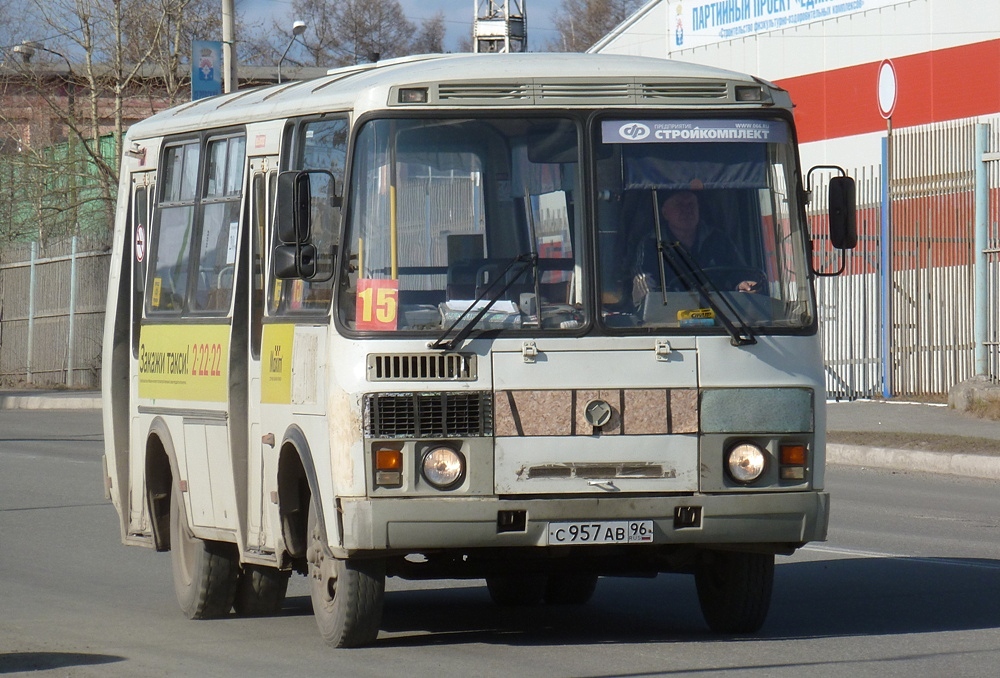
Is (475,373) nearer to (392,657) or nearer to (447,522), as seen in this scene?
(447,522)

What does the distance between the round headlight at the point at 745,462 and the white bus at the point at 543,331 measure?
12mm

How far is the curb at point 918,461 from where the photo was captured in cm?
1623

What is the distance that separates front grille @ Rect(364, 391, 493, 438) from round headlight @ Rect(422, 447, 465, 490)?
74mm

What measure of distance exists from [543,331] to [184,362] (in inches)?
94.5

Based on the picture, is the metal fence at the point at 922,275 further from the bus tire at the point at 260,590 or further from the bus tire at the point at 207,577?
the bus tire at the point at 207,577

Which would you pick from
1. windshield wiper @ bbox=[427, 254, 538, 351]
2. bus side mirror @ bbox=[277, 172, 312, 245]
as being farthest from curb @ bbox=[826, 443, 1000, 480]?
bus side mirror @ bbox=[277, 172, 312, 245]

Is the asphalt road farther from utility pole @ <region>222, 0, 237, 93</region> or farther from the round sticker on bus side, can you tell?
utility pole @ <region>222, 0, 237, 93</region>

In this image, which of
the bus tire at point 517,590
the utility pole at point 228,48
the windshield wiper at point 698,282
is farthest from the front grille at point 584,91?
the utility pole at point 228,48

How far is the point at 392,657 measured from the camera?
24.0ft

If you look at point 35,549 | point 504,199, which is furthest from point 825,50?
point 504,199

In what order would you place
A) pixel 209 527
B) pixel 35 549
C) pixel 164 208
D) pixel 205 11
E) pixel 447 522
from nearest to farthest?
pixel 447 522, pixel 209 527, pixel 164 208, pixel 35 549, pixel 205 11

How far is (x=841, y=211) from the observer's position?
310 inches

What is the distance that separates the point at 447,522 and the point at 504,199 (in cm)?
136

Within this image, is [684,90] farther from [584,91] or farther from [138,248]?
[138,248]
